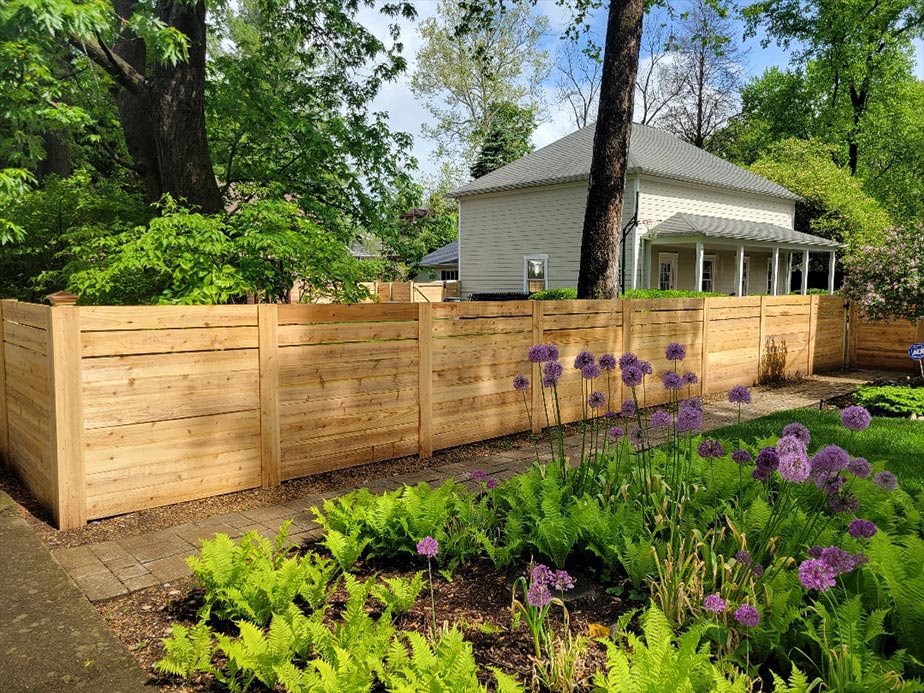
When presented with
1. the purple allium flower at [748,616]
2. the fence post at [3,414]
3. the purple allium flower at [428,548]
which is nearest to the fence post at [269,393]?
the fence post at [3,414]

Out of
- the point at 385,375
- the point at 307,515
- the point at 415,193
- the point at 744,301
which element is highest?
the point at 415,193

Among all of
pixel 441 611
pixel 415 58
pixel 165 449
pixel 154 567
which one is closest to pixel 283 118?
pixel 165 449

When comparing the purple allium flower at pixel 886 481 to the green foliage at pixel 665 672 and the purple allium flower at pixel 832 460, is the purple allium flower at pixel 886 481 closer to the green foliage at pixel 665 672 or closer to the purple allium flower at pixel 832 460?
the purple allium flower at pixel 832 460

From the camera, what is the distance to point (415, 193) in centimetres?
995

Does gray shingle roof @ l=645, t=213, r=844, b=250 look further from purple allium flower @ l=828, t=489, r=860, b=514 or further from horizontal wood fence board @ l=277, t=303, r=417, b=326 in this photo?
purple allium flower @ l=828, t=489, r=860, b=514

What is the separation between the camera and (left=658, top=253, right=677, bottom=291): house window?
21.5 m

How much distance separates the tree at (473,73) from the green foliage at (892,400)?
29.7 metres

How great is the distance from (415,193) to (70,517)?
7134 millimetres

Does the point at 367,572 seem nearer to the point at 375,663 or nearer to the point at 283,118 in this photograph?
the point at 375,663

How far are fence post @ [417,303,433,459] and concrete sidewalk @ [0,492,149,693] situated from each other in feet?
9.83

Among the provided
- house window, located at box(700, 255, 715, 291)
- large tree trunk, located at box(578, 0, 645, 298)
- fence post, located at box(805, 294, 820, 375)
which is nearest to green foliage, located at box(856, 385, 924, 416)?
fence post, located at box(805, 294, 820, 375)

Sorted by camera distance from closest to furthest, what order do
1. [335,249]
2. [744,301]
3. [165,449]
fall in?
[165,449]
[335,249]
[744,301]

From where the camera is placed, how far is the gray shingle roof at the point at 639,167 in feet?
66.8

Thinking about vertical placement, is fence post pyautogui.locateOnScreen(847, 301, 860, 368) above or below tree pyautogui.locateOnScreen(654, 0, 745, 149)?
below
